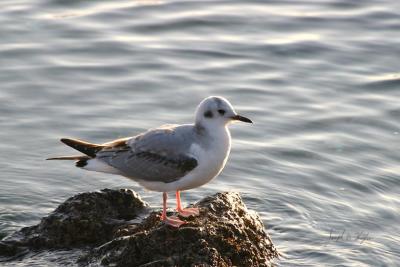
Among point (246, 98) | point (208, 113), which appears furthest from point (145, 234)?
point (246, 98)

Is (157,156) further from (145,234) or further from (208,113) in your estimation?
(145,234)

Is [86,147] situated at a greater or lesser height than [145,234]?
greater

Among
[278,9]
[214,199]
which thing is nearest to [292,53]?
[278,9]

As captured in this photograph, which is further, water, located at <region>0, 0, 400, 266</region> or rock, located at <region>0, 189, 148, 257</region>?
water, located at <region>0, 0, 400, 266</region>

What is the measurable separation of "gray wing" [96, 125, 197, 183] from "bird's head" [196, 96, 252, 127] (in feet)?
0.63

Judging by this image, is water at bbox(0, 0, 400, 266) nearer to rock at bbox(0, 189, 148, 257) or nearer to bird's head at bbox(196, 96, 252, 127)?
rock at bbox(0, 189, 148, 257)

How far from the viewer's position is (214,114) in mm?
10016

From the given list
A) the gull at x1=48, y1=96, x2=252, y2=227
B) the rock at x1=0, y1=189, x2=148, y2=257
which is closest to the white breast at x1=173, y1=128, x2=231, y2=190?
the gull at x1=48, y1=96, x2=252, y2=227

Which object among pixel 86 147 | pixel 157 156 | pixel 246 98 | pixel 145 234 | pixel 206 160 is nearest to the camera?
pixel 145 234

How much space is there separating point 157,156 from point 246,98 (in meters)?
5.34

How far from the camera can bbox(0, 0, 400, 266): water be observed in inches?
461

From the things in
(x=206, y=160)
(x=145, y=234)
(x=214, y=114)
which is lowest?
(x=145, y=234)

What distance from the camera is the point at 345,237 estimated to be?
1109 cm

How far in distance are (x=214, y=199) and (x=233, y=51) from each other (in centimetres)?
739
